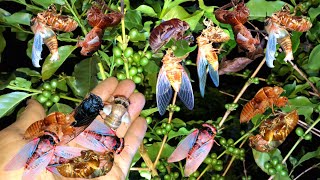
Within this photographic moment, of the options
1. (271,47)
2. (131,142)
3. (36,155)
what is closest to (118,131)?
(131,142)

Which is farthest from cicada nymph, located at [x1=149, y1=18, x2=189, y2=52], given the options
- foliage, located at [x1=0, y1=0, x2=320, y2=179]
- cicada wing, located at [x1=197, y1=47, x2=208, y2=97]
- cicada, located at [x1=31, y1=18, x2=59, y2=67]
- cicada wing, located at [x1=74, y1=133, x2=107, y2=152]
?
cicada wing, located at [x1=74, y1=133, x2=107, y2=152]

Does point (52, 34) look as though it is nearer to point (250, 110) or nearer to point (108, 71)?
point (108, 71)

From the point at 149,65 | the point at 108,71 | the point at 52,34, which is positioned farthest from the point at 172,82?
the point at 52,34

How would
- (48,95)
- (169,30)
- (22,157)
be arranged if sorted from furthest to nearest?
(48,95) → (22,157) → (169,30)

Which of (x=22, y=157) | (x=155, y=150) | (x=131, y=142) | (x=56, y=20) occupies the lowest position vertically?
(x=155, y=150)

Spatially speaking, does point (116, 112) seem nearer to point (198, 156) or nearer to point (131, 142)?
point (131, 142)

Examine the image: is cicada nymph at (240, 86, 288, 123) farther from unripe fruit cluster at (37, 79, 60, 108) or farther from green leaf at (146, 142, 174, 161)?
unripe fruit cluster at (37, 79, 60, 108)
